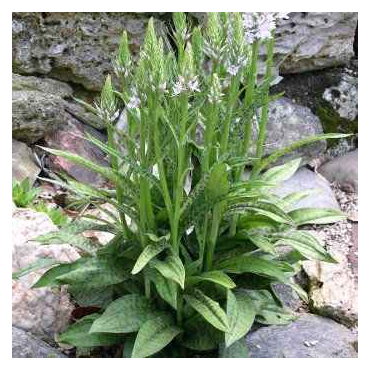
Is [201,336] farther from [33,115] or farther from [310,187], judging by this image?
[33,115]

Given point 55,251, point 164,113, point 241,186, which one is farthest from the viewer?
point 55,251

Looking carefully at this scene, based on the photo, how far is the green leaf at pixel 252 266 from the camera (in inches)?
136

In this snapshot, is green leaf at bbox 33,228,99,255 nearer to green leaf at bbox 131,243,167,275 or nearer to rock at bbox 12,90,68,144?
green leaf at bbox 131,243,167,275

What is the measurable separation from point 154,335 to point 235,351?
0.45m

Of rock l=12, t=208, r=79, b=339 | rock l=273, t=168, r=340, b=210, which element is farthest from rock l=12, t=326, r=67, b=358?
rock l=273, t=168, r=340, b=210

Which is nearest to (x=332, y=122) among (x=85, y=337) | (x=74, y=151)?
(x=74, y=151)

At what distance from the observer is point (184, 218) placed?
3.44 meters

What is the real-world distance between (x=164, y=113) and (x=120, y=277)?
0.94m

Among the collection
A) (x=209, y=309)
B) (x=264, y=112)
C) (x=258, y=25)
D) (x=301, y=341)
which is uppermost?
(x=258, y=25)

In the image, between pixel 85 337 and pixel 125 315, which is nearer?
pixel 125 315

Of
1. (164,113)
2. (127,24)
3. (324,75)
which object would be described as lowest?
(164,113)

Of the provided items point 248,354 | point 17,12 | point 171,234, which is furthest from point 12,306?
point 17,12

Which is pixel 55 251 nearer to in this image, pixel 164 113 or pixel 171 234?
pixel 171 234

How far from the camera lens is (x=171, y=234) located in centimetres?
342
